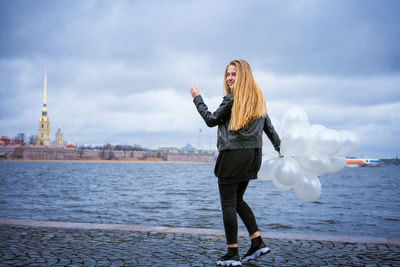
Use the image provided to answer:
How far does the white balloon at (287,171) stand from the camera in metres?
3.99

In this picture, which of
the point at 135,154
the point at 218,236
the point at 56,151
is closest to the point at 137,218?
the point at 218,236

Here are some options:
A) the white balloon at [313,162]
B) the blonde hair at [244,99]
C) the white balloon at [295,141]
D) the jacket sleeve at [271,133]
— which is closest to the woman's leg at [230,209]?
the blonde hair at [244,99]

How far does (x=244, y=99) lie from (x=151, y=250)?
74.1 inches

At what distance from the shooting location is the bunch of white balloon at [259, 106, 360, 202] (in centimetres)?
398

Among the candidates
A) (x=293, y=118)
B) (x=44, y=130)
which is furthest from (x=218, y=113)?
(x=44, y=130)

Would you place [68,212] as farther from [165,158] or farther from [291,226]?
[165,158]

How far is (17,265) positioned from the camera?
3.39 meters

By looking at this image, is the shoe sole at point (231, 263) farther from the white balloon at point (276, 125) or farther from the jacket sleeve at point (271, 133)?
the white balloon at point (276, 125)

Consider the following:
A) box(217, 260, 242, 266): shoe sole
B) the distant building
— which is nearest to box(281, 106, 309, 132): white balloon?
box(217, 260, 242, 266): shoe sole

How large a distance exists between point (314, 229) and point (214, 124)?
601cm

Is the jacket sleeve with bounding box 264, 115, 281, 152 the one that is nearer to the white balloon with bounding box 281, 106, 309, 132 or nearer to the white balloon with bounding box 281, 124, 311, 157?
the white balloon with bounding box 281, 124, 311, 157

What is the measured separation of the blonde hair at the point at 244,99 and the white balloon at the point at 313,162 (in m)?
0.91

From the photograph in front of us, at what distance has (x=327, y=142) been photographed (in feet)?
12.9

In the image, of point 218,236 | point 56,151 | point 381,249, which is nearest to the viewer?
point 381,249
